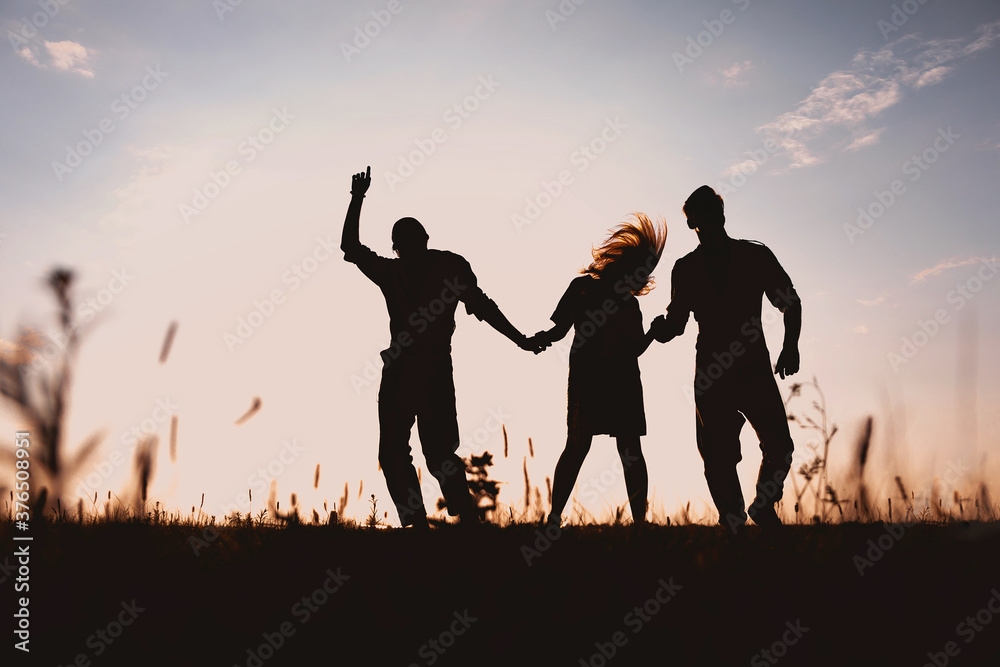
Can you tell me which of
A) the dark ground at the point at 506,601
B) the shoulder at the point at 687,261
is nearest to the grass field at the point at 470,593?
the dark ground at the point at 506,601

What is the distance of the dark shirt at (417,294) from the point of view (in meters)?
5.20

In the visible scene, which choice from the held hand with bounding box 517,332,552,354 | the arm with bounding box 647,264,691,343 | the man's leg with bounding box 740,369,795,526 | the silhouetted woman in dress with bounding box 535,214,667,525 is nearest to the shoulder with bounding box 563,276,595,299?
the silhouetted woman in dress with bounding box 535,214,667,525

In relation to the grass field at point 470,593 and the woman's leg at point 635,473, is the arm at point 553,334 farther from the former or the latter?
the grass field at point 470,593

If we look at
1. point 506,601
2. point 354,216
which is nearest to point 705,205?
point 354,216

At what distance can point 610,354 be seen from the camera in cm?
562

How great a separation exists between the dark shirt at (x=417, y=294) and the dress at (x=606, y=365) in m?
1.08

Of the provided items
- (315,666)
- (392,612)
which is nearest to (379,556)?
(392,612)

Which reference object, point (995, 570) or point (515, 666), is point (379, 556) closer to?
point (515, 666)

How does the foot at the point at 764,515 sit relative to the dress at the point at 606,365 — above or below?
below

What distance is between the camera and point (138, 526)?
4742 millimetres

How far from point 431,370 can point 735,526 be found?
2382 millimetres

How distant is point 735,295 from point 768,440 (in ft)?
3.35

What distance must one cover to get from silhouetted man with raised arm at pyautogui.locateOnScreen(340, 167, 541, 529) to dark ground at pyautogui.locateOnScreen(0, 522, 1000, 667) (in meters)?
0.90

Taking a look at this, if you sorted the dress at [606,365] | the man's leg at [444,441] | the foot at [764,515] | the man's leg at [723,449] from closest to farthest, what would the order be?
the foot at [764,515], the man's leg at [723,449], the man's leg at [444,441], the dress at [606,365]
